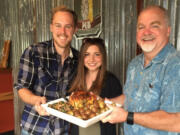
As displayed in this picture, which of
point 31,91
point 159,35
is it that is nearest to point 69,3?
point 31,91

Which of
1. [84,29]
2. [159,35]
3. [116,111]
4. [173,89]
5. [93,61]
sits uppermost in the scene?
[84,29]

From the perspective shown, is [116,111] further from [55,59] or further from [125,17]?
[125,17]

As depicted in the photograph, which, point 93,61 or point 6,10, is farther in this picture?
point 6,10

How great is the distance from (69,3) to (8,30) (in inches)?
91.7

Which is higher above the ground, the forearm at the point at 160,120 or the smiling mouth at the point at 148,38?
the smiling mouth at the point at 148,38

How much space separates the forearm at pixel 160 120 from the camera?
1150 mm

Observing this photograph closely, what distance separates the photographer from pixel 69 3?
2.82 metres

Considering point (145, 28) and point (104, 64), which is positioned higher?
point (145, 28)

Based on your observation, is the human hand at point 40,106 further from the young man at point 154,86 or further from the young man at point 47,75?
the young man at point 154,86

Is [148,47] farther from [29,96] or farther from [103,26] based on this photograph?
[29,96]

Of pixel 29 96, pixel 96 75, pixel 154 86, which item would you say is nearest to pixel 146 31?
pixel 154 86

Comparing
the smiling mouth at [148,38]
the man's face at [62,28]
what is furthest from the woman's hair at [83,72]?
the smiling mouth at [148,38]

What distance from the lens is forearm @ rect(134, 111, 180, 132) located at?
115cm

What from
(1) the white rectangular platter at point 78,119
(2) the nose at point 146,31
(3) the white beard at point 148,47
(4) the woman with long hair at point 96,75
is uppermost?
(2) the nose at point 146,31
